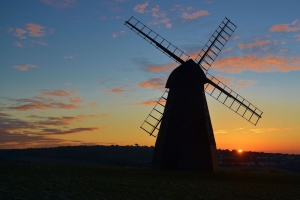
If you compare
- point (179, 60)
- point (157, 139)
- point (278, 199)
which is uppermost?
point (179, 60)

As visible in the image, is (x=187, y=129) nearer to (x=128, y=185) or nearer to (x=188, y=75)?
(x=188, y=75)

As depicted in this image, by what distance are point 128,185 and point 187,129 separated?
32.3 ft

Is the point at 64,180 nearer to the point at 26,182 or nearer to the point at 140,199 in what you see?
the point at 26,182

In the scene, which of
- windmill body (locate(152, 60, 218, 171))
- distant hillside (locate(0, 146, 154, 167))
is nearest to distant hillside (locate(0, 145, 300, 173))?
distant hillside (locate(0, 146, 154, 167))

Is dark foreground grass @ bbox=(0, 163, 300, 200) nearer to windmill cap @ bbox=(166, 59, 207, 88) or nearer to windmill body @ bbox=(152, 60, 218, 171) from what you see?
windmill body @ bbox=(152, 60, 218, 171)

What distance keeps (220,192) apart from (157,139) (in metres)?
10.8

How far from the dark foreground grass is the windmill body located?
1642 mm

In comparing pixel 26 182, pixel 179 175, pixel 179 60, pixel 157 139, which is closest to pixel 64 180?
pixel 26 182

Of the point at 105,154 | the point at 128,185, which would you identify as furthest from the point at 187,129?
the point at 105,154

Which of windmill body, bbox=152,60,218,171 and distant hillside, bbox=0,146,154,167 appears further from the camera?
distant hillside, bbox=0,146,154,167

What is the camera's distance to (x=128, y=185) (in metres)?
22.3

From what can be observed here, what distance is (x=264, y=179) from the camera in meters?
30.7

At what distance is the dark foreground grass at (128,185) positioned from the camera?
19094 millimetres

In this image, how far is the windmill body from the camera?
30.3 m
